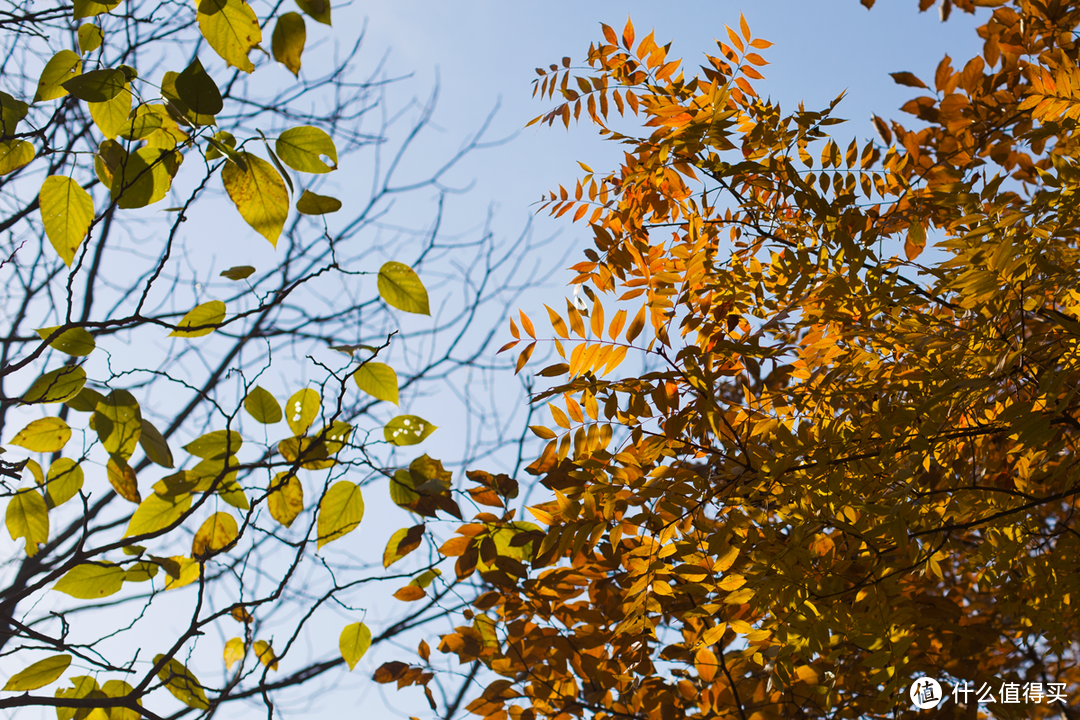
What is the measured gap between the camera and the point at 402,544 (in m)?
1.48

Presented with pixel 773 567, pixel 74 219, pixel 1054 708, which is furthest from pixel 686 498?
pixel 1054 708

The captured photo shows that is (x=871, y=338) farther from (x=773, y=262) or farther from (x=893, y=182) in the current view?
(x=893, y=182)

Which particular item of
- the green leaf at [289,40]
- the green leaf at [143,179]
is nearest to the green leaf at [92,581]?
the green leaf at [143,179]

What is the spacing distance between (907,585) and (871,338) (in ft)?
2.84

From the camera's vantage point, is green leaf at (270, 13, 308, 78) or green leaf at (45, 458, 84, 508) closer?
green leaf at (270, 13, 308, 78)

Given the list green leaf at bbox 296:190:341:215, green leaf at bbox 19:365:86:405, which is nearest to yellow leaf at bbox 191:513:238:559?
green leaf at bbox 19:365:86:405

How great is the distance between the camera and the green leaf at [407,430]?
1.37 m

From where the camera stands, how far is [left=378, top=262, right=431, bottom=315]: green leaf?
4.06ft

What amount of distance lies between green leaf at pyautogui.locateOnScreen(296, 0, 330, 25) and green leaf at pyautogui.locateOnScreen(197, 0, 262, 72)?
8cm

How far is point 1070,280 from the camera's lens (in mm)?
1329

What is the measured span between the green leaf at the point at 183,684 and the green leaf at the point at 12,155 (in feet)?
3.53

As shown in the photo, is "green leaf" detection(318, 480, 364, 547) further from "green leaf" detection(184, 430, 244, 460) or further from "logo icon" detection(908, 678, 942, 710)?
"logo icon" detection(908, 678, 942, 710)

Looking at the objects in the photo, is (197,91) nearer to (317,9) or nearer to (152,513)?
(317,9)

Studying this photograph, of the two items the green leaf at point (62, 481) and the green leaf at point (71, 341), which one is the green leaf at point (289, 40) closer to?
the green leaf at point (71, 341)
